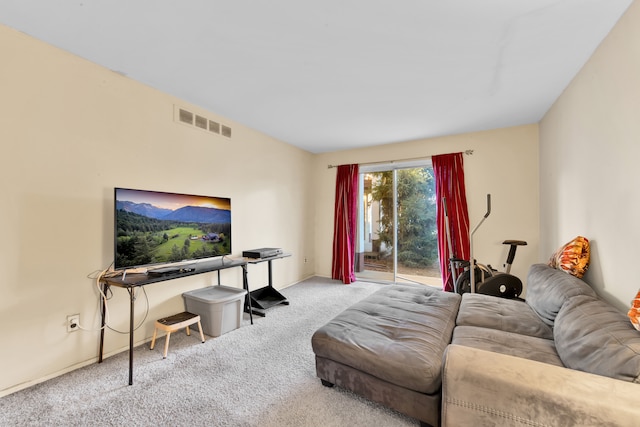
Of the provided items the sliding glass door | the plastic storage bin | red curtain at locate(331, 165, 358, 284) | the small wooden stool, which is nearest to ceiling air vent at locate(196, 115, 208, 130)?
the plastic storage bin

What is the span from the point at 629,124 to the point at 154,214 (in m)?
3.50

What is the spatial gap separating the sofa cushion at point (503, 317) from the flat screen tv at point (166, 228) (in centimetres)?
246

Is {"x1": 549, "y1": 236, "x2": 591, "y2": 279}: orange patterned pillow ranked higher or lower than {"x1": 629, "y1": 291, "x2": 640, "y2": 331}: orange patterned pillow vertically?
higher

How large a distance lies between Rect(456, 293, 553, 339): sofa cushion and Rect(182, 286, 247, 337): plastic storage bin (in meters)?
2.07

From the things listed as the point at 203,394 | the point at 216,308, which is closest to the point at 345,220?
the point at 216,308

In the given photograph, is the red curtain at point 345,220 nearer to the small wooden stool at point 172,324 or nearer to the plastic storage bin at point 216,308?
the plastic storage bin at point 216,308

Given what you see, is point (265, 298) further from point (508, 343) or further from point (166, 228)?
point (508, 343)

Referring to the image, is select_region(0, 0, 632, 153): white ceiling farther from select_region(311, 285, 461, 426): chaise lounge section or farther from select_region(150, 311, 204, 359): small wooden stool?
select_region(150, 311, 204, 359): small wooden stool

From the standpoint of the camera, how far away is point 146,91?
2.53 metres

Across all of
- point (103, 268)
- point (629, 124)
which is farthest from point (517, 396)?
point (103, 268)

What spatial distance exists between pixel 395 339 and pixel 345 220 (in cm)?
321

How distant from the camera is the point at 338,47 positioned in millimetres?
1967

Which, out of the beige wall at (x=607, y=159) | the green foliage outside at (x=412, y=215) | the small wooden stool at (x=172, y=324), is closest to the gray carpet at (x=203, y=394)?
the small wooden stool at (x=172, y=324)

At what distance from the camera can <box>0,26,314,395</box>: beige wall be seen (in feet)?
5.82
